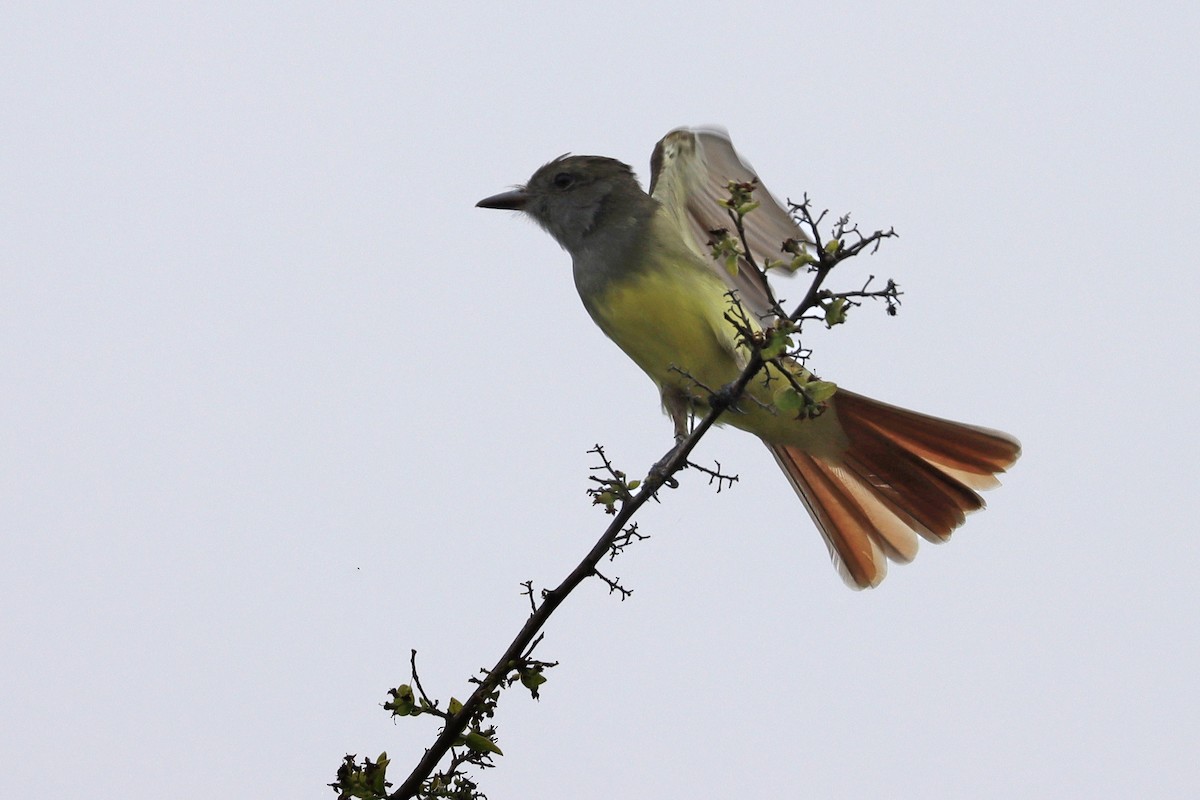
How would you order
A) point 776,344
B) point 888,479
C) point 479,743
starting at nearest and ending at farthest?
point 479,743 → point 776,344 → point 888,479

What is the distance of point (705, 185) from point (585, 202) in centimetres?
62

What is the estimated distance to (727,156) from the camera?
5594 millimetres

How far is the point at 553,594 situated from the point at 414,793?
434 mm

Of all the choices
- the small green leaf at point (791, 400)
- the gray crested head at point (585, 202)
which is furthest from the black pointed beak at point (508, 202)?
the small green leaf at point (791, 400)

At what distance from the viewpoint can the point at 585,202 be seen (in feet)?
17.7

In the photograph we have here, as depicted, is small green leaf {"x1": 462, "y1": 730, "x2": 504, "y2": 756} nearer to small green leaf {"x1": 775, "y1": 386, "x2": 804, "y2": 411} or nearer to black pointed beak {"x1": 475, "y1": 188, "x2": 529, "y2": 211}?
small green leaf {"x1": 775, "y1": 386, "x2": 804, "y2": 411}

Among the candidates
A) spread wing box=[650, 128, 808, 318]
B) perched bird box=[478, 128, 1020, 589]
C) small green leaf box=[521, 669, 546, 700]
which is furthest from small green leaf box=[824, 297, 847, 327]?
spread wing box=[650, 128, 808, 318]

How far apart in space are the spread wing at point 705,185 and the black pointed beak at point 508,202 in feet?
1.86

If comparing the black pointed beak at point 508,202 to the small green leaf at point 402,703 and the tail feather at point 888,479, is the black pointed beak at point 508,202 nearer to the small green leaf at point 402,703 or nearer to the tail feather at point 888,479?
the tail feather at point 888,479

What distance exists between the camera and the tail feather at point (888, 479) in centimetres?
501

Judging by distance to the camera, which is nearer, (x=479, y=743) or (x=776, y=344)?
(x=479, y=743)

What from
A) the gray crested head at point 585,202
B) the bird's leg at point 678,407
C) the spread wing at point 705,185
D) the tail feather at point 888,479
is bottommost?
the bird's leg at point 678,407

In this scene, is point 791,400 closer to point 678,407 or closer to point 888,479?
point 678,407

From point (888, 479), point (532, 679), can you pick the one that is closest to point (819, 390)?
point (532, 679)
